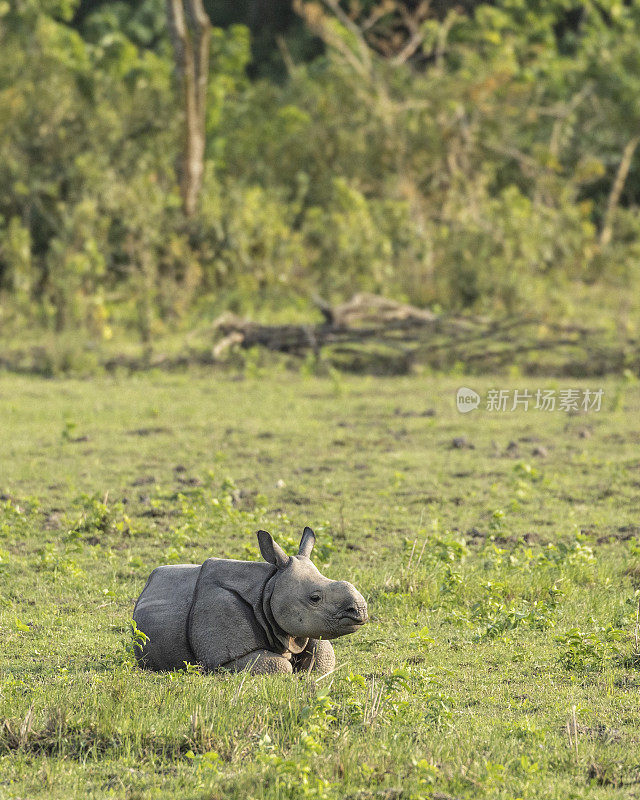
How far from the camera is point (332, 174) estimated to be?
1950cm

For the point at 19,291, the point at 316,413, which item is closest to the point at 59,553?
the point at 316,413

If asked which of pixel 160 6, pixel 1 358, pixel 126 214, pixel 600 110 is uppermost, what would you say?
pixel 160 6

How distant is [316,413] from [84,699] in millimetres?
6996

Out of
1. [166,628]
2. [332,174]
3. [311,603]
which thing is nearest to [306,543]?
[311,603]

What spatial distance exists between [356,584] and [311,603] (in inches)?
55.5

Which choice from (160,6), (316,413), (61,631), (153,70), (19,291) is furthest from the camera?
(160,6)

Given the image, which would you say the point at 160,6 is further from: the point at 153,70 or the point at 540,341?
the point at 540,341

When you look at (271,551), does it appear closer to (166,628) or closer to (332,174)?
(166,628)

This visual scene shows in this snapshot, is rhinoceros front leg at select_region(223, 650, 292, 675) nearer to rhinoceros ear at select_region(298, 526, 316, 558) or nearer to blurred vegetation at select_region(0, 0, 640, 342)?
rhinoceros ear at select_region(298, 526, 316, 558)

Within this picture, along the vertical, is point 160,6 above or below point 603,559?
above

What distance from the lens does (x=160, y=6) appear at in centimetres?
2508

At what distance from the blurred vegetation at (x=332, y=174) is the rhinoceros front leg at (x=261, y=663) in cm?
1033

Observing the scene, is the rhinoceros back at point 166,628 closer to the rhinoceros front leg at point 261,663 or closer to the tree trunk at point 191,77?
the rhinoceros front leg at point 261,663

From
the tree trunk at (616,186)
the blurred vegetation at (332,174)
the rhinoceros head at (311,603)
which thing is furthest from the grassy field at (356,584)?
the tree trunk at (616,186)
